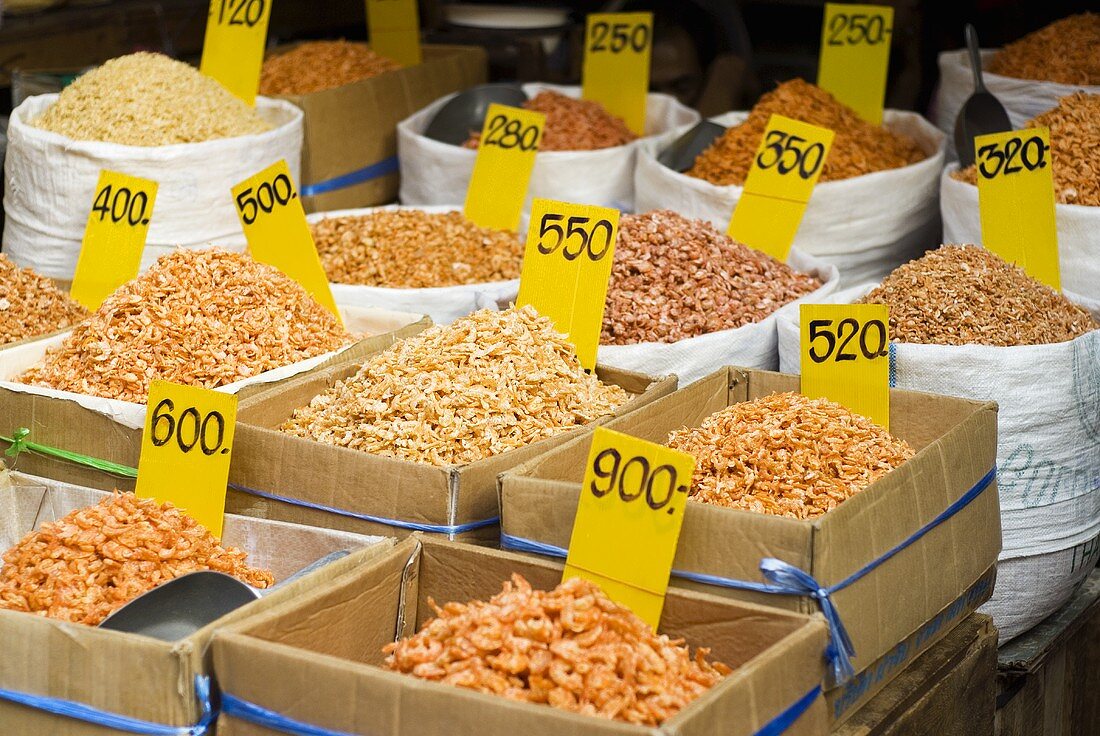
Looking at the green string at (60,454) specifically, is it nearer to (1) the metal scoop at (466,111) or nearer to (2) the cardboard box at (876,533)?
(2) the cardboard box at (876,533)

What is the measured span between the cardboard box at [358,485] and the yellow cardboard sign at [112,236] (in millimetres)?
602

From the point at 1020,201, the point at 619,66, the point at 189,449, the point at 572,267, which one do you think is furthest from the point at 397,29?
the point at 189,449

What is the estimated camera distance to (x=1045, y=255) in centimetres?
202

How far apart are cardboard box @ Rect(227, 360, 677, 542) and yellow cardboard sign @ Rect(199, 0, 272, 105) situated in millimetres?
1138

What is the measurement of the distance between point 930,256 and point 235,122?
1284 millimetres

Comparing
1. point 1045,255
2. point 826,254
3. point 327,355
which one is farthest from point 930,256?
point 327,355

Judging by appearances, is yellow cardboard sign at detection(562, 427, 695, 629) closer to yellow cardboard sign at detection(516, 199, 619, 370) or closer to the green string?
yellow cardboard sign at detection(516, 199, 619, 370)

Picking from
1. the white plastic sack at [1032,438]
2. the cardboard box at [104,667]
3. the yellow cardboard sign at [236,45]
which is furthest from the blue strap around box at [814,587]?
the yellow cardboard sign at [236,45]

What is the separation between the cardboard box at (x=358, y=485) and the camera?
4.60 ft

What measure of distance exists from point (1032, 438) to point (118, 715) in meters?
1.19

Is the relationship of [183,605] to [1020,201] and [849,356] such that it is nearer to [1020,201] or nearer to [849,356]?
[849,356]

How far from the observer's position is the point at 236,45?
100 inches

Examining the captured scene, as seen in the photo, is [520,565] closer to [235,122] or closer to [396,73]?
[235,122]

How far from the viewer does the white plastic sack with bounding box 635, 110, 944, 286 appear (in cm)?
233
